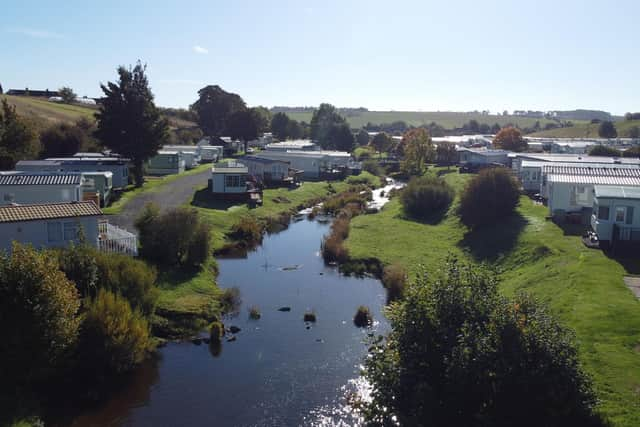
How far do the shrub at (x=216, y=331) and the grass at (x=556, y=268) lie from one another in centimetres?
928

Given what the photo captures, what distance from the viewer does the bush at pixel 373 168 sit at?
88.9m

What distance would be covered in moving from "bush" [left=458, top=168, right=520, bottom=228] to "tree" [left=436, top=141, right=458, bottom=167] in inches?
2179

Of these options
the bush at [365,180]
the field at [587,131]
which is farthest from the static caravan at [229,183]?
the field at [587,131]

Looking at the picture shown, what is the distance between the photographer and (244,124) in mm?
93812

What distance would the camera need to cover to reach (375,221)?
164 feet

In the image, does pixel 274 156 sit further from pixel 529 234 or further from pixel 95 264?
pixel 95 264

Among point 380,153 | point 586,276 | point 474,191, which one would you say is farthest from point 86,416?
point 380,153

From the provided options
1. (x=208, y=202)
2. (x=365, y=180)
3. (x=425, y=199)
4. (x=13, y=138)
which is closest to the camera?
(x=13, y=138)

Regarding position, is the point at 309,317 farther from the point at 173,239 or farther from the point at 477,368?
the point at 477,368

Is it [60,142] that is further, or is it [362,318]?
[60,142]

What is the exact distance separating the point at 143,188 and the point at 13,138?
12.0 meters

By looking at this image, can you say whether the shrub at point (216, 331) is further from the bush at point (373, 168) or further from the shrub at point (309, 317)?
the bush at point (373, 168)

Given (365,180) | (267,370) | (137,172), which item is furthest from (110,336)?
(365,180)

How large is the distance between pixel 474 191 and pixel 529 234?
25.7 ft
